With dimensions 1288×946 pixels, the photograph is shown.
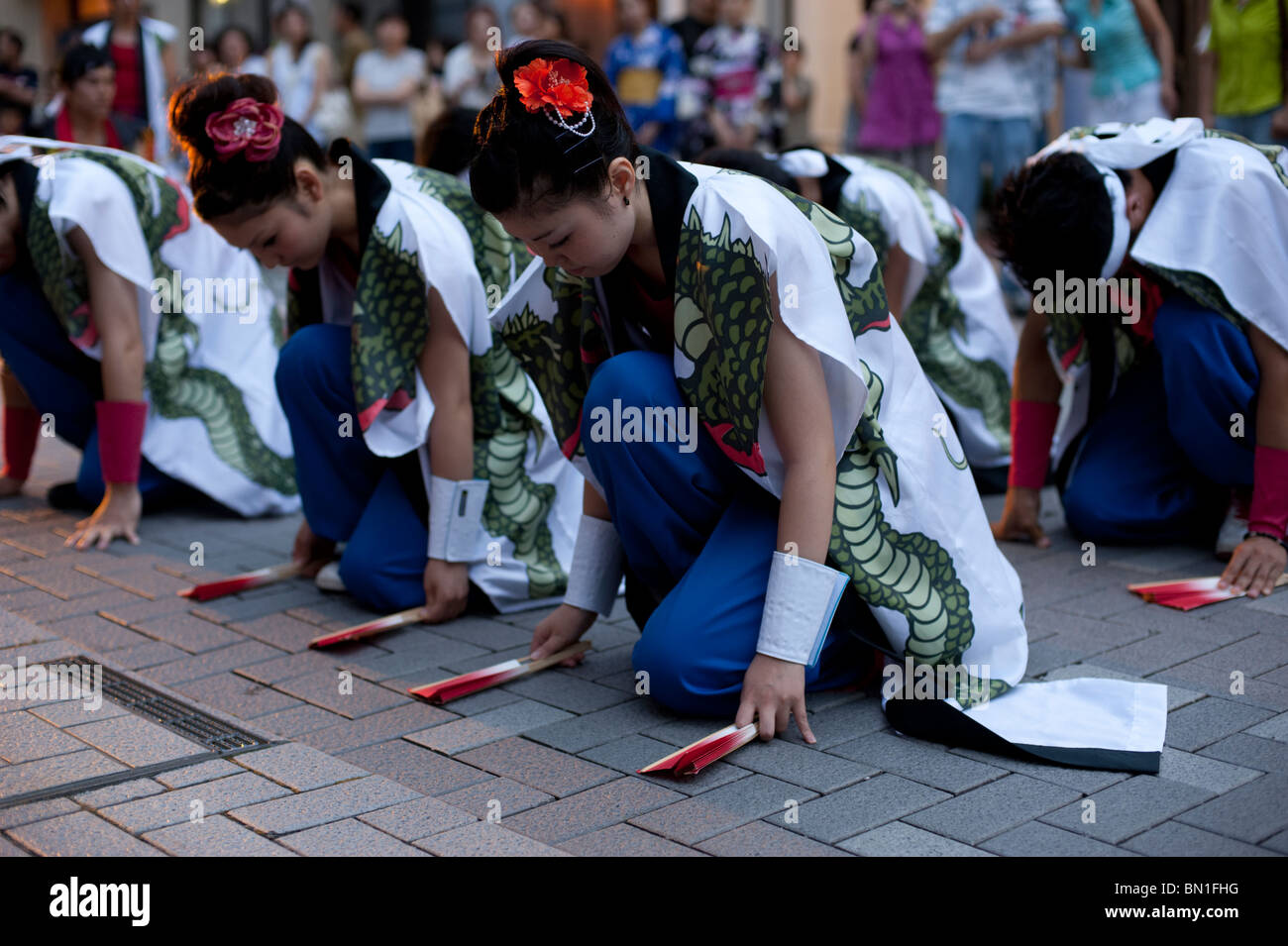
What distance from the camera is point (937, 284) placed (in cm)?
407

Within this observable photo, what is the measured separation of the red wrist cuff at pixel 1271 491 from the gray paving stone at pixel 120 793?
2.22 m

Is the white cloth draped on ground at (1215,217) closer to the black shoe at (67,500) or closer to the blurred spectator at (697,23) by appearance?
the black shoe at (67,500)

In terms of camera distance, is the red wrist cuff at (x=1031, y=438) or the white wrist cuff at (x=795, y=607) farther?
the red wrist cuff at (x=1031, y=438)

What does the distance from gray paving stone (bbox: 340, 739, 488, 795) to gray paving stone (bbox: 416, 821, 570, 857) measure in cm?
18

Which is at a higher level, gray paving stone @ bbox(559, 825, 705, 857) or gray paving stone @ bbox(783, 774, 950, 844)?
Result: gray paving stone @ bbox(783, 774, 950, 844)

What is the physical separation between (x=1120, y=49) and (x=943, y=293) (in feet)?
8.28

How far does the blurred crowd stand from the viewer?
17.3ft

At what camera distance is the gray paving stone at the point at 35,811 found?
6.66 feet

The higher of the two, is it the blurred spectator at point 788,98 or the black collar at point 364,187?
the blurred spectator at point 788,98

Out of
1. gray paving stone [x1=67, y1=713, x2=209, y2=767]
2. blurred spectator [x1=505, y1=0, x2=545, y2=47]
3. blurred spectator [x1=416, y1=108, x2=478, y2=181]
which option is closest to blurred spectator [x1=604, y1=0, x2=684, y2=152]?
blurred spectator [x1=505, y1=0, x2=545, y2=47]

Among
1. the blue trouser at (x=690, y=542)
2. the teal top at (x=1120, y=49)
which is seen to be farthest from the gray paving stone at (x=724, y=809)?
the teal top at (x=1120, y=49)

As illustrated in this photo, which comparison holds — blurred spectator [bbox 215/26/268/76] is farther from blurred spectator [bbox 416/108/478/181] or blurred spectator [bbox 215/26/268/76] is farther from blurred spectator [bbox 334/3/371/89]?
blurred spectator [bbox 416/108/478/181]

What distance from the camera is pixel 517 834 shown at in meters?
→ 1.98

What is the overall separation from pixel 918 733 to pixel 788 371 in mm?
641
